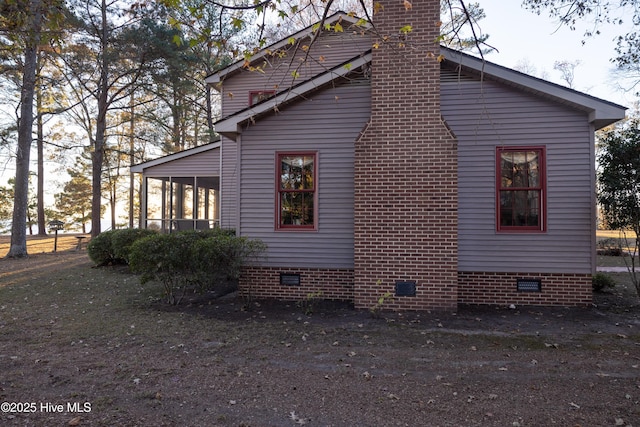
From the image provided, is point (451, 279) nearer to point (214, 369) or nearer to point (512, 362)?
point (512, 362)

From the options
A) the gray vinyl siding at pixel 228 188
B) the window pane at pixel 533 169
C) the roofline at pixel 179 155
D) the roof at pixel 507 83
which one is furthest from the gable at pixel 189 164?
the window pane at pixel 533 169

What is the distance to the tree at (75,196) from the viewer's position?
32438mm

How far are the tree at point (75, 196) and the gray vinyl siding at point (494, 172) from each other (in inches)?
1284

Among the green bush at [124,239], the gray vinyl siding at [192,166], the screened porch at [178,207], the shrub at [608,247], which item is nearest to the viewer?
A: the green bush at [124,239]

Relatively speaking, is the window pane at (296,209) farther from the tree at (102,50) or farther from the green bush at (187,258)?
the tree at (102,50)

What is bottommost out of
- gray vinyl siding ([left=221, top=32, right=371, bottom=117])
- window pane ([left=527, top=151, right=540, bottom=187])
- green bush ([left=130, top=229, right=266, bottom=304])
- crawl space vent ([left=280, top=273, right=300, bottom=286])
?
crawl space vent ([left=280, top=273, right=300, bottom=286])

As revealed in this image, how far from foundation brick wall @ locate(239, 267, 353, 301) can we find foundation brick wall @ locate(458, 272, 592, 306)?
89.4 inches

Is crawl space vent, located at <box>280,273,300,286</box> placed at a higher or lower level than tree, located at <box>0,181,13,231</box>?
lower

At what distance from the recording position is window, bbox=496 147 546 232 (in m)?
7.36

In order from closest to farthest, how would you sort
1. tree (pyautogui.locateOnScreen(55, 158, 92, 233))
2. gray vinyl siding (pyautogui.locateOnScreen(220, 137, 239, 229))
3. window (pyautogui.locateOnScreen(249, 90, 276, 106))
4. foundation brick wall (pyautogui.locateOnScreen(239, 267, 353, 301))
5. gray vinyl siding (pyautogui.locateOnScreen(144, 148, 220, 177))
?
foundation brick wall (pyautogui.locateOnScreen(239, 267, 353, 301)), window (pyautogui.locateOnScreen(249, 90, 276, 106)), gray vinyl siding (pyautogui.locateOnScreen(220, 137, 239, 229)), gray vinyl siding (pyautogui.locateOnScreen(144, 148, 220, 177)), tree (pyautogui.locateOnScreen(55, 158, 92, 233))

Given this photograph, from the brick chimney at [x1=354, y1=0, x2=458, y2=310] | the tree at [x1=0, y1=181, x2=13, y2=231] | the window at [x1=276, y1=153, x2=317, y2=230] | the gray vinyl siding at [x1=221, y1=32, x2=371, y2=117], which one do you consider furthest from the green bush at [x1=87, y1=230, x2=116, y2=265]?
the tree at [x1=0, y1=181, x2=13, y2=231]

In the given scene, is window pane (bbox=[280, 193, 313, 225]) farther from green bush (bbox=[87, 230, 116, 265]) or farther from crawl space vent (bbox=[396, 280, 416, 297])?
green bush (bbox=[87, 230, 116, 265])

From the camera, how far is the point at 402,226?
273 inches

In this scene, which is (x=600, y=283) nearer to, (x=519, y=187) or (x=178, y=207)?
(x=519, y=187)
